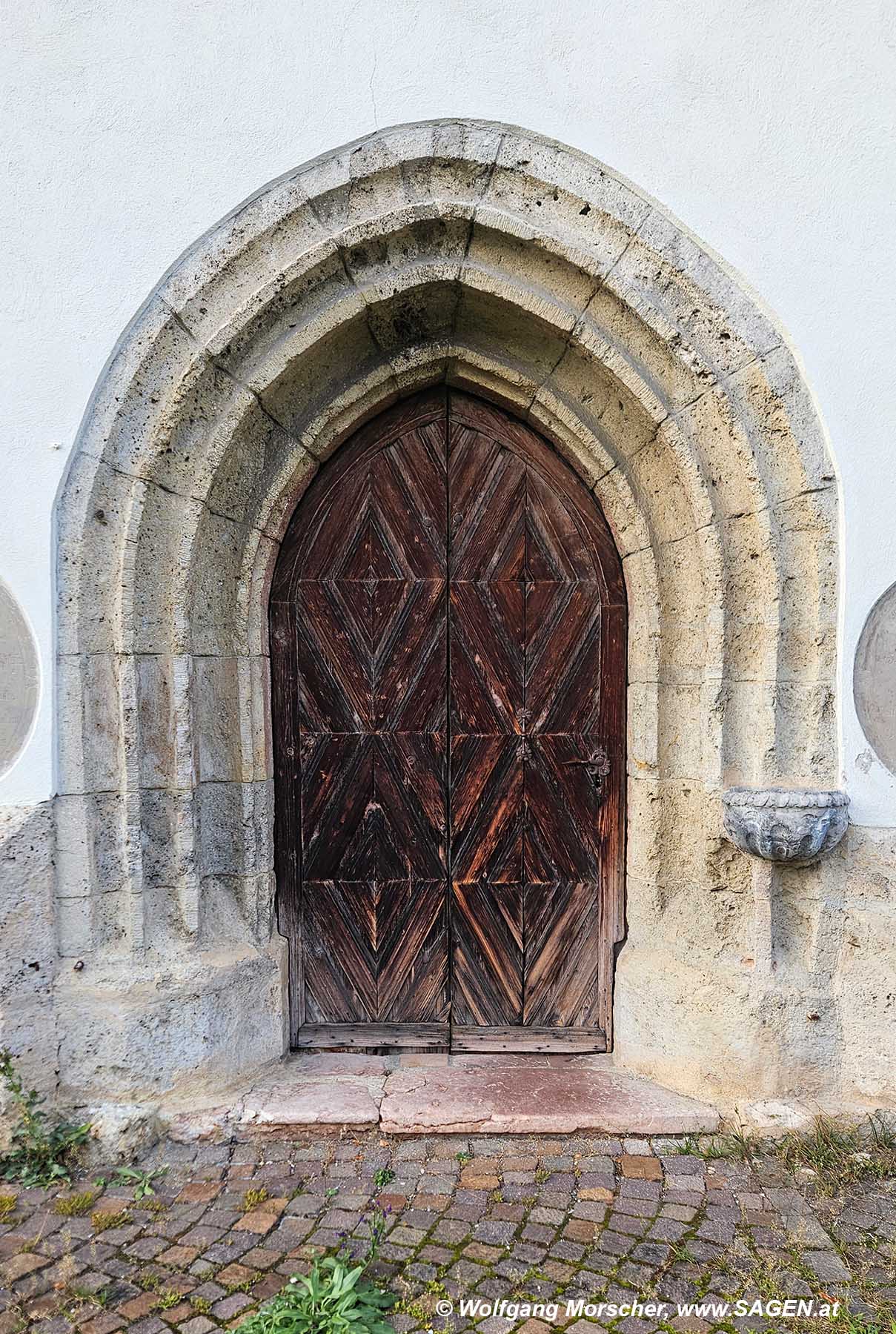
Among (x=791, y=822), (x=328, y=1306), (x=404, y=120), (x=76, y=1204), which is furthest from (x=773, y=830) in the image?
(x=404, y=120)

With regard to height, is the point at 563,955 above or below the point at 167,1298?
above

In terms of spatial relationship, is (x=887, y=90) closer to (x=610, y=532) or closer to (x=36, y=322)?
(x=610, y=532)

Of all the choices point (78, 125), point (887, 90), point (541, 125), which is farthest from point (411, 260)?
point (887, 90)

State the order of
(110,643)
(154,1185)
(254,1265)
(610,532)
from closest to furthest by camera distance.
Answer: (254,1265), (154,1185), (110,643), (610,532)

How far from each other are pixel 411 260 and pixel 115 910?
252 centimetres

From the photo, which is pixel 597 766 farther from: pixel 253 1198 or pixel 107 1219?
pixel 107 1219

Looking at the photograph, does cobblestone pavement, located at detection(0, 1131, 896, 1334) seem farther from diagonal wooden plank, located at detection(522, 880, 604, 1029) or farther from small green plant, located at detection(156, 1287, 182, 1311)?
diagonal wooden plank, located at detection(522, 880, 604, 1029)

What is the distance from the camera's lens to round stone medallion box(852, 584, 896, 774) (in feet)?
9.34

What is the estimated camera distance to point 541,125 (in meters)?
2.80

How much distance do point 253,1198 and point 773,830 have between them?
2.02 metres

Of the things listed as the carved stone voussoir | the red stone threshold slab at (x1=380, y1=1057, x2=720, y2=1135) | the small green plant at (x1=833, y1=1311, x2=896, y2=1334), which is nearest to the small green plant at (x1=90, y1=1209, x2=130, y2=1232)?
the red stone threshold slab at (x1=380, y1=1057, x2=720, y2=1135)

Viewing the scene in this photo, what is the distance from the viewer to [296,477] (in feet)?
10.6

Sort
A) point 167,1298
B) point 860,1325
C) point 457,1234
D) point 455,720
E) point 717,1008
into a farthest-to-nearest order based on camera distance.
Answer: point 455,720, point 717,1008, point 457,1234, point 167,1298, point 860,1325

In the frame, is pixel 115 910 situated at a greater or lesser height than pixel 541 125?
lesser
